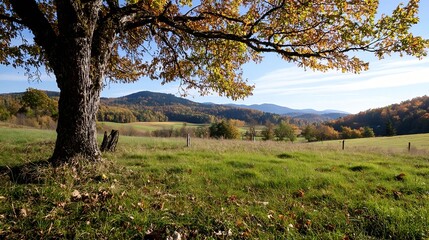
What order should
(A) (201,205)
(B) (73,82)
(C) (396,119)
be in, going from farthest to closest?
1. (C) (396,119)
2. (B) (73,82)
3. (A) (201,205)

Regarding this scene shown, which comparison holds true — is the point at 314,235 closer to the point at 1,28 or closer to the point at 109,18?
the point at 109,18

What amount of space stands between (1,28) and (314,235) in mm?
13370

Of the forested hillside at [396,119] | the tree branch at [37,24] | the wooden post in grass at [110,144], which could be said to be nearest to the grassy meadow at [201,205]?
the tree branch at [37,24]

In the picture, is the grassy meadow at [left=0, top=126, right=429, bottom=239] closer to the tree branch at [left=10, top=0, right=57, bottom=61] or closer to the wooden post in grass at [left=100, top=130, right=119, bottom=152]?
the tree branch at [left=10, top=0, right=57, bottom=61]

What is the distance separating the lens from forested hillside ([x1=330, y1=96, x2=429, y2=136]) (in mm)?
94688

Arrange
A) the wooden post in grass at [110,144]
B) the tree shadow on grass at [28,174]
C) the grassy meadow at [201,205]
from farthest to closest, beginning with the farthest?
the wooden post in grass at [110,144] → the tree shadow on grass at [28,174] → the grassy meadow at [201,205]

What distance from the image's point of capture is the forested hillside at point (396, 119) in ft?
311

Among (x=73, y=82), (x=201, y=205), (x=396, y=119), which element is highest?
(x=396, y=119)

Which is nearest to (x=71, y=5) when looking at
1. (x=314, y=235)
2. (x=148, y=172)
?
(x=148, y=172)

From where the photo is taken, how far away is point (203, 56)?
1052 cm

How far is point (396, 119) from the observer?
10594 centimetres

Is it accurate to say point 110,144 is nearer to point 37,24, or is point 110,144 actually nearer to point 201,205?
point 37,24

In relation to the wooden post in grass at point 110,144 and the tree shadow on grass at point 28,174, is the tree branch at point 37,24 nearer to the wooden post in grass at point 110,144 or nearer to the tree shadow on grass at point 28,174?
the tree shadow on grass at point 28,174

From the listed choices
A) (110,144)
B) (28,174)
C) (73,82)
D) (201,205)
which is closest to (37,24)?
(73,82)
